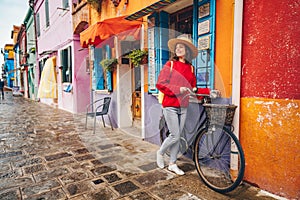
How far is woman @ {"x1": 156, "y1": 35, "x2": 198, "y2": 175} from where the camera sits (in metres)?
2.87

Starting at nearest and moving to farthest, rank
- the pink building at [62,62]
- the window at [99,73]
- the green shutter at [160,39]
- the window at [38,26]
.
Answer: the green shutter at [160,39] < the window at [99,73] < the pink building at [62,62] < the window at [38,26]

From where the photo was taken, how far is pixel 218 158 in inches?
117

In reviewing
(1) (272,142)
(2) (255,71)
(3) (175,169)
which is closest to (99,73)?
(3) (175,169)

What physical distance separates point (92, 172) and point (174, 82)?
1.71 m

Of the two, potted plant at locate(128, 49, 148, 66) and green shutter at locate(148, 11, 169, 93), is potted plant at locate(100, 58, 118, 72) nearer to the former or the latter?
potted plant at locate(128, 49, 148, 66)

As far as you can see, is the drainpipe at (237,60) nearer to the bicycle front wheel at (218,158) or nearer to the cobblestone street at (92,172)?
the bicycle front wheel at (218,158)

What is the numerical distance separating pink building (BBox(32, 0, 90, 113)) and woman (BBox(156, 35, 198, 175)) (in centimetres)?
614

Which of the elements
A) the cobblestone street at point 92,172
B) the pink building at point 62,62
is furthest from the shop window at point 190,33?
the pink building at point 62,62

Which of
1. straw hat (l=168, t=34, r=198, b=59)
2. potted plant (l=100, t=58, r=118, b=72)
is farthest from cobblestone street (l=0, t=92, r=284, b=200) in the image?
potted plant (l=100, t=58, r=118, b=72)

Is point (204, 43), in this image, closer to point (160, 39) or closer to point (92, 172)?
point (160, 39)

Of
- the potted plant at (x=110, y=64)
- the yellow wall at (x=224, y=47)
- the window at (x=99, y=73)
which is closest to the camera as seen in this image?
the yellow wall at (x=224, y=47)

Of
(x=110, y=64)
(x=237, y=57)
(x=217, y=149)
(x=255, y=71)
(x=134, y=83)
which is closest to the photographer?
(x=255, y=71)

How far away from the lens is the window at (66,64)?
30.3 feet

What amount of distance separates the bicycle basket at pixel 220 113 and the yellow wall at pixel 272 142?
0.20 m
